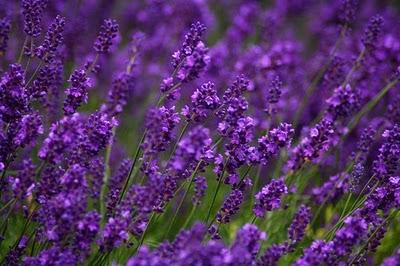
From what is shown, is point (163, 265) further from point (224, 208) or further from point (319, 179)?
point (319, 179)

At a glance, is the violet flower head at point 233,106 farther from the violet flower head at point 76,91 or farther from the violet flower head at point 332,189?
the violet flower head at point 332,189

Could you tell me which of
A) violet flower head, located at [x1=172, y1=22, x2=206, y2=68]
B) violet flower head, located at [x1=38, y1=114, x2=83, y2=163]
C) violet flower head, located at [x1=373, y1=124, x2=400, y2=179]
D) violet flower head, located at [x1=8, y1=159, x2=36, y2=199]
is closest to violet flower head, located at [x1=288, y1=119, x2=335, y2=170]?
violet flower head, located at [x1=373, y1=124, x2=400, y2=179]

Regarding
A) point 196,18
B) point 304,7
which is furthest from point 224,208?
point 304,7

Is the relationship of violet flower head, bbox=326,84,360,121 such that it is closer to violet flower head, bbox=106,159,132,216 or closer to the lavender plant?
the lavender plant

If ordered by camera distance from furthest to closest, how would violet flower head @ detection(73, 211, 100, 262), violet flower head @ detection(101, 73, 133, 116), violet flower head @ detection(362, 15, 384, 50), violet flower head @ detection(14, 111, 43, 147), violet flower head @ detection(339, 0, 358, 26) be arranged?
violet flower head @ detection(339, 0, 358, 26) < violet flower head @ detection(362, 15, 384, 50) < violet flower head @ detection(101, 73, 133, 116) < violet flower head @ detection(14, 111, 43, 147) < violet flower head @ detection(73, 211, 100, 262)

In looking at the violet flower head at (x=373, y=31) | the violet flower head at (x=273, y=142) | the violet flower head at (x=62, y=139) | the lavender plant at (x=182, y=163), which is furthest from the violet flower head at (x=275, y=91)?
the violet flower head at (x=62, y=139)
